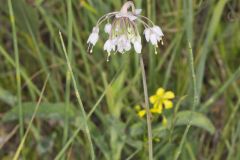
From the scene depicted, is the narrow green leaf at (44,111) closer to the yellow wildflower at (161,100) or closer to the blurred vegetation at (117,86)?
the blurred vegetation at (117,86)

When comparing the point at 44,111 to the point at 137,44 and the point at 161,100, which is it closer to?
the point at 161,100

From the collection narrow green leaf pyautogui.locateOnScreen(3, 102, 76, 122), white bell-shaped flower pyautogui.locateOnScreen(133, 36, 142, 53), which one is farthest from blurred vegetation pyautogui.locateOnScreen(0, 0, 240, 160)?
white bell-shaped flower pyautogui.locateOnScreen(133, 36, 142, 53)

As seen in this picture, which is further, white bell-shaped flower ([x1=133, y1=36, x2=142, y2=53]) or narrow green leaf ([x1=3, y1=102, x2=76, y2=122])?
narrow green leaf ([x1=3, y1=102, x2=76, y2=122])

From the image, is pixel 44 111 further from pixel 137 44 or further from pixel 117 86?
pixel 137 44

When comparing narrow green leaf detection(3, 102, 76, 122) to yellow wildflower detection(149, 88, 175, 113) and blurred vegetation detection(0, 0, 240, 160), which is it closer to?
blurred vegetation detection(0, 0, 240, 160)

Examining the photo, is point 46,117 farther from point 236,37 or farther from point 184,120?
point 236,37

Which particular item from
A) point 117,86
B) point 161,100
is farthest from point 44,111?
point 161,100

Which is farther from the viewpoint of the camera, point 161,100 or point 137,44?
point 161,100

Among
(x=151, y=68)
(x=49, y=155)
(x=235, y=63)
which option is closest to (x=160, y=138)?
(x=151, y=68)
